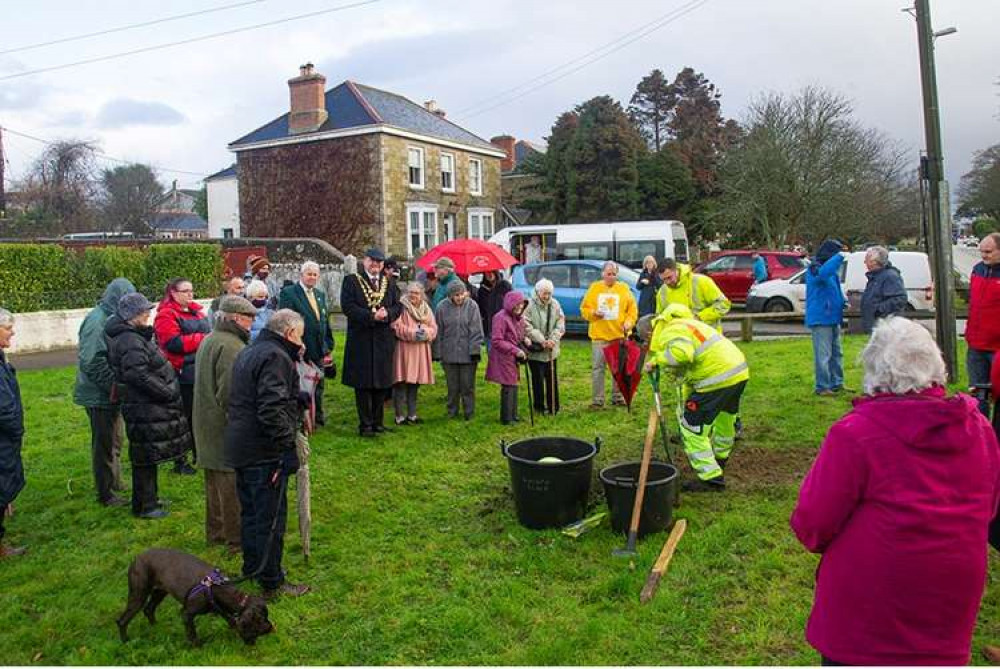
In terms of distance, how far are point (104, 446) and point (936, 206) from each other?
1028 centimetres

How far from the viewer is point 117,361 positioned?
589cm

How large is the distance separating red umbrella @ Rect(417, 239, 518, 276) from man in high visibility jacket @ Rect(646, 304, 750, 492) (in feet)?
21.2

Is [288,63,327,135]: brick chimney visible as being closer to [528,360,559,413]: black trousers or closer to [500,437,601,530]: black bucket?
[528,360,559,413]: black trousers

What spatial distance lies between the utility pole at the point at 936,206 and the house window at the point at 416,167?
23557 millimetres

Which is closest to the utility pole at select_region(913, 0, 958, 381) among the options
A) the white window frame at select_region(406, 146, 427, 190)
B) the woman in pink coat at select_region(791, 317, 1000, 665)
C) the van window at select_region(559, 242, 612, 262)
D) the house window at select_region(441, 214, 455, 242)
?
the woman in pink coat at select_region(791, 317, 1000, 665)

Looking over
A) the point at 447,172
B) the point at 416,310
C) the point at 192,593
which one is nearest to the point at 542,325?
the point at 416,310

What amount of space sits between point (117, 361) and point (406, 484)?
8.85 feet

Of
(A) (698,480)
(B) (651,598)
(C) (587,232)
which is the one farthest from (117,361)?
(C) (587,232)

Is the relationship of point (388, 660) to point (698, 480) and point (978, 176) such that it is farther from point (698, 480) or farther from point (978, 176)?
point (978, 176)

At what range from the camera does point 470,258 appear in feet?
41.4

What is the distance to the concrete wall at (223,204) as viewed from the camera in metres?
41.2

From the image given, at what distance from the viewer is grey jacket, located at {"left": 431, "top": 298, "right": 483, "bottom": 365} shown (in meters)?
9.16

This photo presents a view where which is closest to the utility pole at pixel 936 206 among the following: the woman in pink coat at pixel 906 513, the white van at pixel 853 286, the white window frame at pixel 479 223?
the white van at pixel 853 286

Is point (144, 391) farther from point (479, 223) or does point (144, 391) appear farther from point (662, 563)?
point (479, 223)
